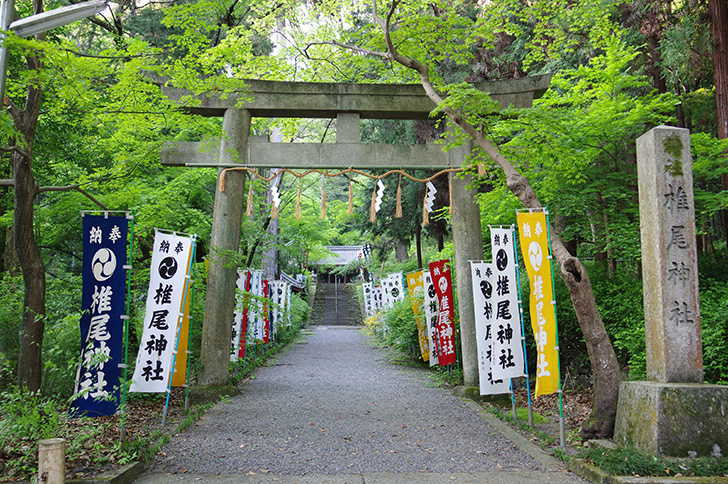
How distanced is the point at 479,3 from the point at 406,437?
12.5 meters

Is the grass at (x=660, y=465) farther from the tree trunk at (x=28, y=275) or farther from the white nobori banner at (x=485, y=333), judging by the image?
the tree trunk at (x=28, y=275)

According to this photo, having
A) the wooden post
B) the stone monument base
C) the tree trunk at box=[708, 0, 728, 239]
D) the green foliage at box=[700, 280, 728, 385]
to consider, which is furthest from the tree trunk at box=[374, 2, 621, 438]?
the tree trunk at box=[708, 0, 728, 239]

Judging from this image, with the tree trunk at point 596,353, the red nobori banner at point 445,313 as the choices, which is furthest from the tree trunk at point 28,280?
the red nobori banner at point 445,313

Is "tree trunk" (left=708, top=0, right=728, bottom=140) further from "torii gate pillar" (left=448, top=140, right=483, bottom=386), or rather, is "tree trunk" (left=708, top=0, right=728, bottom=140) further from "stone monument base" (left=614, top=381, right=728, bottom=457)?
"stone monument base" (left=614, top=381, right=728, bottom=457)

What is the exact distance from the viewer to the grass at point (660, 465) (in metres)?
4.43

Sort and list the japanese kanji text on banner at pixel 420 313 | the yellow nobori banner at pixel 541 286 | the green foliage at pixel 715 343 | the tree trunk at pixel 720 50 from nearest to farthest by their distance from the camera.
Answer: the yellow nobori banner at pixel 541 286, the green foliage at pixel 715 343, the tree trunk at pixel 720 50, the japanese kanji text on banner at pixel 420 313

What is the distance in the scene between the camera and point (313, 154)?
891 centimetres

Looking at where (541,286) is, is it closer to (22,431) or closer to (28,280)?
(22,431)

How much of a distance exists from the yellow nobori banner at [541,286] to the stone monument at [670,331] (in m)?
0.94

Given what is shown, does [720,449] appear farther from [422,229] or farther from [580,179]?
[422,229]

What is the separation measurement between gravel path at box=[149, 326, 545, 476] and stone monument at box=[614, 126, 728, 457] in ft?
4.01

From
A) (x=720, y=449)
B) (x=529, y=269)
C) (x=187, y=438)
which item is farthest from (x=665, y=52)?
(x=187, y=438)

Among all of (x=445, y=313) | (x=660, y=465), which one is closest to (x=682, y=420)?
(x=660, y=465)

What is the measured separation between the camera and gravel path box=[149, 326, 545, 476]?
534 centimetres
